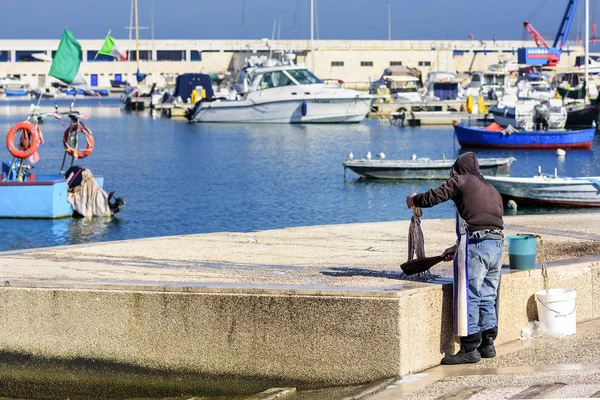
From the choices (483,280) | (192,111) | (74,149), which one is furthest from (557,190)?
(192,111)

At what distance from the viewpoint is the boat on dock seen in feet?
110

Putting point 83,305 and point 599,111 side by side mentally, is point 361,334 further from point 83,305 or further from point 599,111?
point 599,111

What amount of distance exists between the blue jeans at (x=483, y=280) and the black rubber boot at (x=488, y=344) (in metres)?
0.06

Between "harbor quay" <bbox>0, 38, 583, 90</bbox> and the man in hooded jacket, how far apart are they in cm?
10766

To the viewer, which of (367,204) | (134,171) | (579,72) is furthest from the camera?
(579,72)

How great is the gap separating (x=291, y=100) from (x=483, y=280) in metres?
59.2

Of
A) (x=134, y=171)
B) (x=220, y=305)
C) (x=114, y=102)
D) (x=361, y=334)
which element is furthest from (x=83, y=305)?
(x=114, y=102)

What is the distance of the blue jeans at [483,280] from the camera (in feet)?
28.9

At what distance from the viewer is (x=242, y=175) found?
40906 millimetres

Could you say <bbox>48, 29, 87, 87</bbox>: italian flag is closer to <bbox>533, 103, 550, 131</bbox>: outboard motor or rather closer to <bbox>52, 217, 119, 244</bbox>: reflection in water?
<bbox>52, 217, 119, 244</bbox>: reflection in water

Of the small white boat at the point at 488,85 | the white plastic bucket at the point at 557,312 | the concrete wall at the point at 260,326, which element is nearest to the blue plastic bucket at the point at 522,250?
the concrete wall at the point at 260,326

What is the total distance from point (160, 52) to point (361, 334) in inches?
6110

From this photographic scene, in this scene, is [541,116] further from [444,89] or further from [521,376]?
[521,376]

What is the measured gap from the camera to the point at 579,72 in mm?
99875
